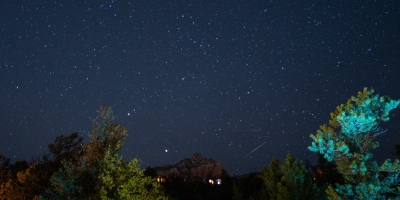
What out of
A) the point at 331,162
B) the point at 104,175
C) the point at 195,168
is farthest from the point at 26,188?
the point at 195,168

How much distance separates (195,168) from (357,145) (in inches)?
3488

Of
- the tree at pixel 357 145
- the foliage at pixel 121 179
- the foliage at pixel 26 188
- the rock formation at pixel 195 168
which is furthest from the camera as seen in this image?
the rock formation at pixel 195 168

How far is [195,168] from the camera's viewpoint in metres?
95.8

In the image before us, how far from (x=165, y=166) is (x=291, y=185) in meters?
85.7

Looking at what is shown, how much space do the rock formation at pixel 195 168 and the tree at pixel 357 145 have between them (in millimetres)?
81873

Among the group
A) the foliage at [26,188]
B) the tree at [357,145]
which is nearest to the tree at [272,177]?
the tree at [357,145]

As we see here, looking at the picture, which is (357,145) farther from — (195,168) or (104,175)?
(195,168)

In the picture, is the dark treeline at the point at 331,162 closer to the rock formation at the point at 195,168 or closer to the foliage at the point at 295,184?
the foliage at the point at 295,184

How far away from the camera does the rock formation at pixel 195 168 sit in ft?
299

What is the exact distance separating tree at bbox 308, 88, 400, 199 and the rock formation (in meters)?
81.9

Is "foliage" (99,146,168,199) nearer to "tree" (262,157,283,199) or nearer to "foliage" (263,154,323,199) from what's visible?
"foliage" (263,154,323,199)

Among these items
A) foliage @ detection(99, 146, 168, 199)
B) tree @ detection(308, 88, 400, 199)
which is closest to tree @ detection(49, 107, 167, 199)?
foliage @ detection(99, 146, 168, 199)

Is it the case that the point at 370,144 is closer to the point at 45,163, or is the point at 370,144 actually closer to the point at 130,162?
the point at 130,162

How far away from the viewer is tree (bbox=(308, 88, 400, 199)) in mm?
8109
